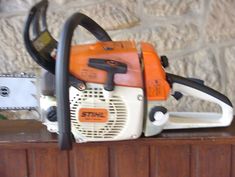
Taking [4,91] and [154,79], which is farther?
[4,91]

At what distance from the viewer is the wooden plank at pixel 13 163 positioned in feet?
3.34

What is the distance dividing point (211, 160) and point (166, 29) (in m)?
0.73

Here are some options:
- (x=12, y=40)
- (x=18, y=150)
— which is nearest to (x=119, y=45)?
(x=18, y=150)

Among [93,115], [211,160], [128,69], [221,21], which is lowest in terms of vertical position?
[211,160]

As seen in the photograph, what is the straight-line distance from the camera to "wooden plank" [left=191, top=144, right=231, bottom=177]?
103 centimetres

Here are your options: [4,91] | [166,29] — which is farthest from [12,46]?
[166,29]

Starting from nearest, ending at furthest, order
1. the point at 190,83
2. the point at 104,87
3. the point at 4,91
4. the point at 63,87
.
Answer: the point at 63,87 → the point at 104,87 → the point at 190,83 → the point at 4,91

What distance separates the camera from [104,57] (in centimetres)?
92

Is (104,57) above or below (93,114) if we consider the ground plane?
above

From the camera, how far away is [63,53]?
32.0 inches

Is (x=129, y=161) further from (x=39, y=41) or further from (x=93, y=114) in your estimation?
(x=39, y=41)

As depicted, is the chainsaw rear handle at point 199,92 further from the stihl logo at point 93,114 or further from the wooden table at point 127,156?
the stihl logo at point 93,114

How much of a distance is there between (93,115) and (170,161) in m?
0.26

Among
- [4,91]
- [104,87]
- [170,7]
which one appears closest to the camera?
[104,87]
